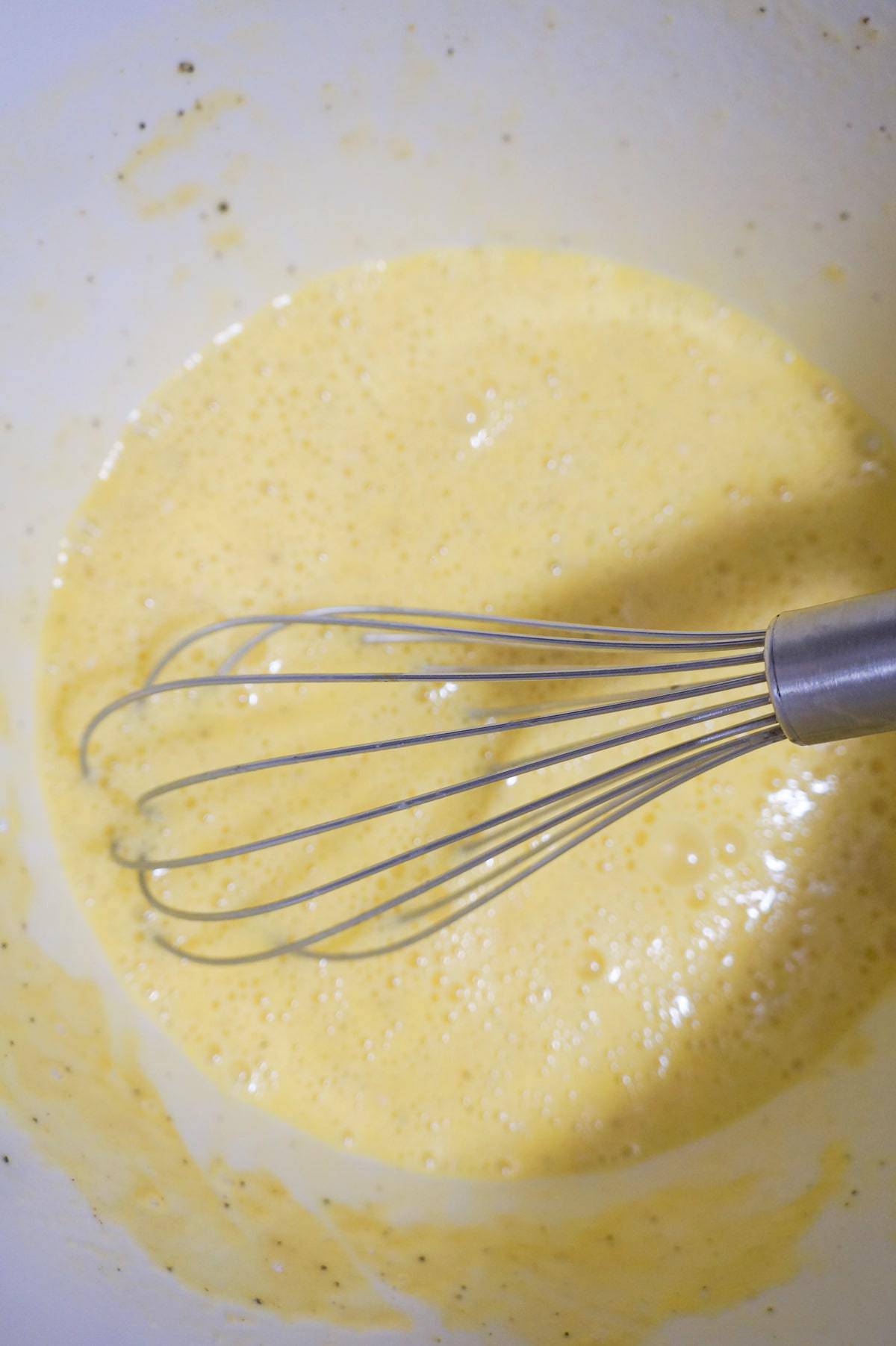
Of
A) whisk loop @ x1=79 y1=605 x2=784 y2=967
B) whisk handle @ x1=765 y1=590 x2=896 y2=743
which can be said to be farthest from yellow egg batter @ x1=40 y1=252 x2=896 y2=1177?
whisk handle @ x1=765 y1=590 x2=896 y2=743

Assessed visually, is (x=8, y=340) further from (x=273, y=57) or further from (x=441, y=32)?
(x=441, y=32)

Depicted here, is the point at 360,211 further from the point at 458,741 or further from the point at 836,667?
the point at 836,667

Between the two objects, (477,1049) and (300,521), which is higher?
(300,521)

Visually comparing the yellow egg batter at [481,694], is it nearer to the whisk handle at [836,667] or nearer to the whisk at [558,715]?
the whisk at [558,715]

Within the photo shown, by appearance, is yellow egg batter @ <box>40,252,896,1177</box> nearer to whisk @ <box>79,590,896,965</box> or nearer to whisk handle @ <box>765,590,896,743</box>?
whisk @ <box>79,590,896,965</box>

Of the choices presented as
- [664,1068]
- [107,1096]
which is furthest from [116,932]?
[664,1068]

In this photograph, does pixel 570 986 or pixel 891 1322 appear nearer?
pixel 891 1322
